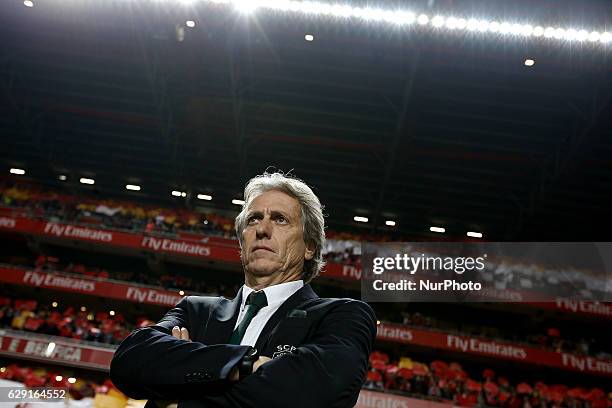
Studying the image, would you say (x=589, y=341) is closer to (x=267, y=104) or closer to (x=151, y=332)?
(x=267, y=104)

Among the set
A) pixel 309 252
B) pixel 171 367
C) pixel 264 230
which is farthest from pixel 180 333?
pixel 309 252

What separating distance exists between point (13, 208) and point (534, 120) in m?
17.2

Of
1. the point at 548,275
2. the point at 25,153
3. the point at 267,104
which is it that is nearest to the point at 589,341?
the point at 548,275

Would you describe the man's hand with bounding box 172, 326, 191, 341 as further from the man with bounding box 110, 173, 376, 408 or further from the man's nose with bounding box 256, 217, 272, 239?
A: the man's nose with bounding box 256, 217, 272, 239

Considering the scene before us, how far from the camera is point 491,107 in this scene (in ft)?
49.8

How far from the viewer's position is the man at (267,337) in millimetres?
1525

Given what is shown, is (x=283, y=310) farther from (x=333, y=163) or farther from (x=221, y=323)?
(x=333, y=163)

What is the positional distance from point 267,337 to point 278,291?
0.24 m

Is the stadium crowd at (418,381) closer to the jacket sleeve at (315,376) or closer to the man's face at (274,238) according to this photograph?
the man's face at (274,238)

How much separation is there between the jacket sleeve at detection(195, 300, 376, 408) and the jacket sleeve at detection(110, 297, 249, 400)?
63 mm


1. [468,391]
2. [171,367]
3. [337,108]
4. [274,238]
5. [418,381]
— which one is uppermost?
[337,108]

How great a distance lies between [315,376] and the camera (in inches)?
61.4

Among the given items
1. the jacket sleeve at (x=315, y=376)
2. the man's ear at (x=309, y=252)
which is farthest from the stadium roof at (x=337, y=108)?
the jacket sleeve at (x=315, y=376)

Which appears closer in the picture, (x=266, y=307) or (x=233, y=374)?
(x=233, y=374)
